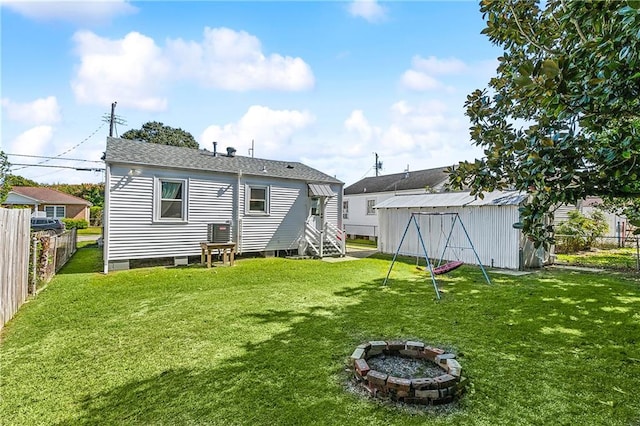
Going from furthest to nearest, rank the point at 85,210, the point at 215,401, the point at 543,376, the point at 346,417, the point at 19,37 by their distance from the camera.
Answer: the point at 85,210 < the point at 19,37 < the point at 543,376 < the point at 215,401 < the point at 346,417

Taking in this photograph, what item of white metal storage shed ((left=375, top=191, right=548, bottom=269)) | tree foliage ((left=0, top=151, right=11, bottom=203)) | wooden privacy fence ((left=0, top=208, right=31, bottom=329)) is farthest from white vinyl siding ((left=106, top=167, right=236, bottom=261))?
tree foliage ((left=0, top=151, right=11, bottom=203))

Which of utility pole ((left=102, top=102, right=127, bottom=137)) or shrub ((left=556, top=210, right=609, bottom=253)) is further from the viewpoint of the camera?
utility pole ((left=102, top=102, right=127, bottom=137))

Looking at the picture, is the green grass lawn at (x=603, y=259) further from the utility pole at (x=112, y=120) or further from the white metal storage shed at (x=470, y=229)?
the utility pole at (x=112, y=120)

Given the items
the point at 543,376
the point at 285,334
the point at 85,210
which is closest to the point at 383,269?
the point at 285,334

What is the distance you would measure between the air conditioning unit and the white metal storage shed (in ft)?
23.1

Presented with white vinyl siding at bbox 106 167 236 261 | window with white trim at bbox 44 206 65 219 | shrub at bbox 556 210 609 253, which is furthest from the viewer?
window with white trim at bbox 44 206 65 219

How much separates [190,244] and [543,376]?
10584mm

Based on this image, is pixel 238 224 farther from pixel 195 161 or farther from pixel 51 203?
pixel 51 203

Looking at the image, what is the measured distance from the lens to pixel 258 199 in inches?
526

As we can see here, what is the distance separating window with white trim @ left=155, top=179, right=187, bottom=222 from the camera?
11055mm

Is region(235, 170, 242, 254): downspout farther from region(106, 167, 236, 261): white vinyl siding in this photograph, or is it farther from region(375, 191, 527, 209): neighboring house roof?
region(375, 191, 527, 209): neighboring house roof

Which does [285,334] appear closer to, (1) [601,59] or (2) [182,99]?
(1) [601,59]

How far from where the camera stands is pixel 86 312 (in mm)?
6199

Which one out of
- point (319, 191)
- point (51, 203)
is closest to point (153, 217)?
point (319, 191)
